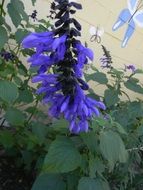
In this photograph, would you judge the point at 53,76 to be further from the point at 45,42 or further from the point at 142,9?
the point at 142,9

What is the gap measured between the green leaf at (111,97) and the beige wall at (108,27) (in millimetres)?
1399

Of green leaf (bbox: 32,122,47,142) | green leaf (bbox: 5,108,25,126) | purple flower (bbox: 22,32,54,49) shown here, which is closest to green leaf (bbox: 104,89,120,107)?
green leaf (bbox: 32,122,47,142)

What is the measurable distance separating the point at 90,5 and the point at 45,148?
224 cm

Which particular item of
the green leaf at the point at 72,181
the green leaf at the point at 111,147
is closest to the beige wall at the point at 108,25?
the green leaf at the point at 72,181

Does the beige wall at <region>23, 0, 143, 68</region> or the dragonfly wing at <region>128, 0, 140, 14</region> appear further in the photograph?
the dragonfly wing at <region>128, 0, 140, 14</region>

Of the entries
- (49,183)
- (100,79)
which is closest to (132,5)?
(100,79)

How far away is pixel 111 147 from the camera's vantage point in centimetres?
198

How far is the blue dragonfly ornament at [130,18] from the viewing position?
5.03 m

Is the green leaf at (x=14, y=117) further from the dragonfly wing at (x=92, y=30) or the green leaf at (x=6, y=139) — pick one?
the dragonfly wing at (x=92, y=30)

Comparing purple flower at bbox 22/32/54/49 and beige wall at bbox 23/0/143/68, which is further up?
purple flower at bbox 22/32/54/49

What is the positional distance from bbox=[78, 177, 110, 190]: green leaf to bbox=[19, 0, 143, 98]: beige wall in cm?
212

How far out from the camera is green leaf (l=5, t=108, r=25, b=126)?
8.83 ft

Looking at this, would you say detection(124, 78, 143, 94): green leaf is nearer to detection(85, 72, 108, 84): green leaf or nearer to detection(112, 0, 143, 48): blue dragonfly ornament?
detection(85, 72, 108, 84): green leaf

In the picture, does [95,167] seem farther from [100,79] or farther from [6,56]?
[6,56]
